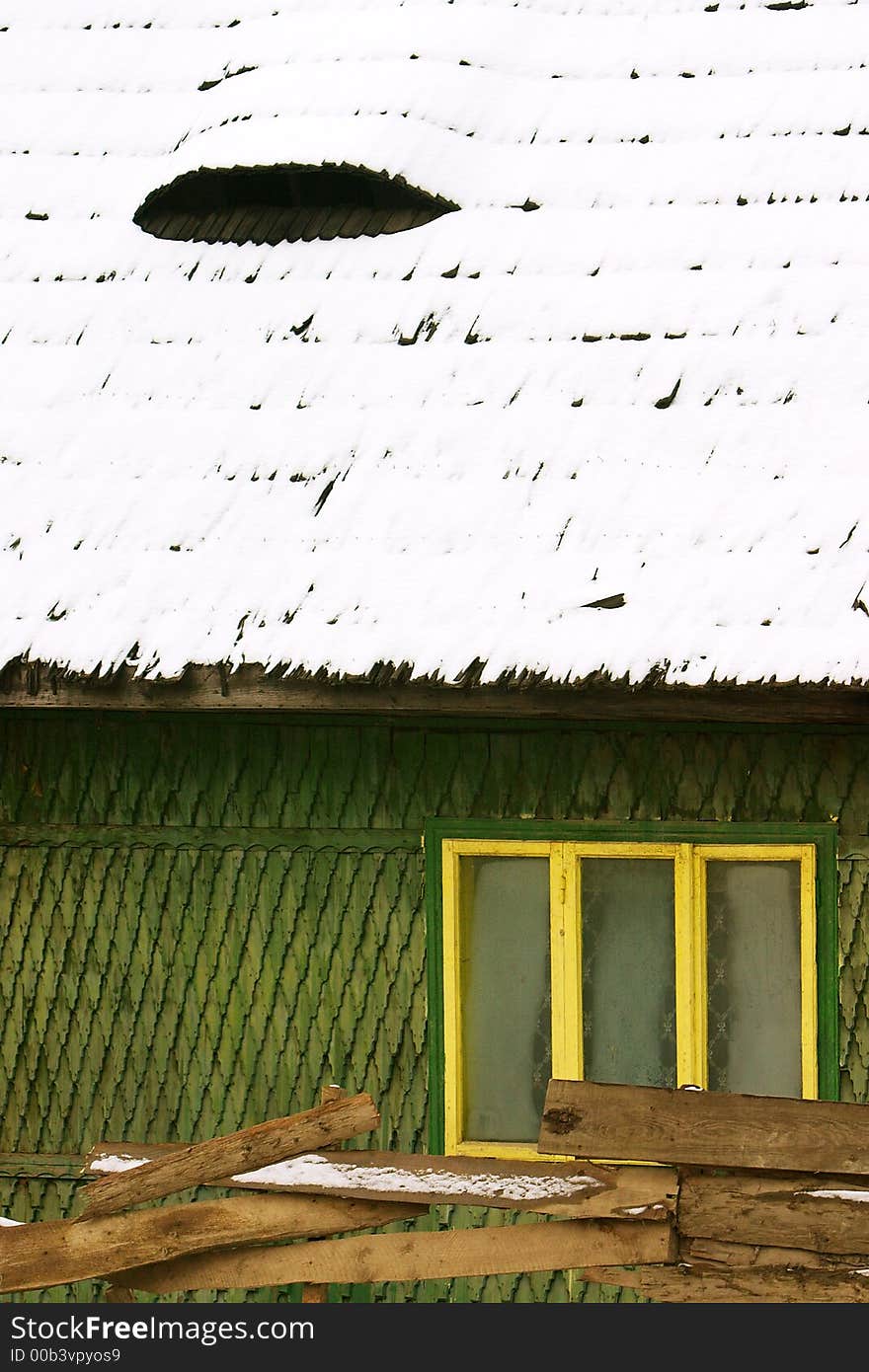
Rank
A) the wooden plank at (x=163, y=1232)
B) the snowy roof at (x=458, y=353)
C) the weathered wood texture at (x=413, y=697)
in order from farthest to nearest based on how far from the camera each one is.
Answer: the snowy roof at (x=458, y=353) < the weathered wood texture at (x=413, y=697) < the wooden plank at (x=163, y=1232)

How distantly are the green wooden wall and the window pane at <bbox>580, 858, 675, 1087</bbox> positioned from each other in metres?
0.26

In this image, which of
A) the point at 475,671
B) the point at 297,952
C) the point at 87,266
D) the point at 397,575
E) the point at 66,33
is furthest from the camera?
the point at 66,33

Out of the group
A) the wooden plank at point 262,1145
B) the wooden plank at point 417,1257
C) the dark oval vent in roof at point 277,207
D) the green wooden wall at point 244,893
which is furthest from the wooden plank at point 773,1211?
the dark oval vent in roof at point 277,207

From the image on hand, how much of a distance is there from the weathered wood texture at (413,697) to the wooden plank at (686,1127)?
1217 millimetres

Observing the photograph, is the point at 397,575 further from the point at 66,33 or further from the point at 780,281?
the point at 66,33

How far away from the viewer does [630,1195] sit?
4.02 meters

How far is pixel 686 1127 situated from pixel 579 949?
1.43 meters

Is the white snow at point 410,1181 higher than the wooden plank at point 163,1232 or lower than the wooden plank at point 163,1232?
higher

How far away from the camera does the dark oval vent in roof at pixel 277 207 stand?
6285 mm

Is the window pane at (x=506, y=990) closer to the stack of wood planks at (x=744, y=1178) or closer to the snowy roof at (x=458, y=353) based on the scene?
the snowy roof at (x=458, y=353)

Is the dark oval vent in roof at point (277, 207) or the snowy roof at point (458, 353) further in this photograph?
the dark oval vent in roof at point (277, 207)

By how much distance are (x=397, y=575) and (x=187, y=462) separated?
1.01 meters

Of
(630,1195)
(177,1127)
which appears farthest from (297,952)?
(630,1195)

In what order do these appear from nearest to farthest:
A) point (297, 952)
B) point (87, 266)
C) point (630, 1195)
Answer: point (630, 1195) < point (297, 952) < point (87, 266)
